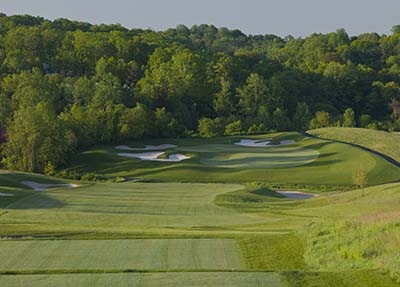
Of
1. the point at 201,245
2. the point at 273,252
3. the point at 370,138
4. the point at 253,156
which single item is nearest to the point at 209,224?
the point at 201,245

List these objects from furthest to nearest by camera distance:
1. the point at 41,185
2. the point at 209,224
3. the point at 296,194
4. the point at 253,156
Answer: the point at 253,156
the point at 296,194
the point at 41,185
the point at 209,224

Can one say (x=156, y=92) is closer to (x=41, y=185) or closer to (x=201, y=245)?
(x=41, y=185)

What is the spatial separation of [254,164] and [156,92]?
46.7 m

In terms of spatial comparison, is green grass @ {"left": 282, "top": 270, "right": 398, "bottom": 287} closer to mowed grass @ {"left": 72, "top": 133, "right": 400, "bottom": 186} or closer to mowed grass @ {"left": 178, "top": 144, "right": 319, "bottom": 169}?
mowed grass @ {"left": 72, "top": 133, "right": 400, "bottom": 186}

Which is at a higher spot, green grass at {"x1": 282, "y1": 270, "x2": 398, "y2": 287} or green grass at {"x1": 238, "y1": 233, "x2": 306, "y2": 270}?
green grass at {"x1": 282, "y1": 270, "x2": 398, "y2": 287}

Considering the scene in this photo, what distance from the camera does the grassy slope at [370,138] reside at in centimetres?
5716

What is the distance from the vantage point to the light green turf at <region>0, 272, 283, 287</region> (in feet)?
38.8

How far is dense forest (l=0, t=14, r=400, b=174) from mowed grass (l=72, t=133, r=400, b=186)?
600cm

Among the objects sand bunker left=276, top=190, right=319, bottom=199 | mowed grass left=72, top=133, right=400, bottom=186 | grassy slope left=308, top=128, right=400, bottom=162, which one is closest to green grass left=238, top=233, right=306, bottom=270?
sand bunker left=276, top=190, right=319, bottom=199

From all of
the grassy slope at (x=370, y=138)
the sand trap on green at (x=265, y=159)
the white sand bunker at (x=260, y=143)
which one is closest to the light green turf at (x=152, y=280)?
the sand trap on green at (x=265, y=159)

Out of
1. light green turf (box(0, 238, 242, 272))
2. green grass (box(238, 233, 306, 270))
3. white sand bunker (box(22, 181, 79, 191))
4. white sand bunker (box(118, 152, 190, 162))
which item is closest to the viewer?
light green turf (box(0, 238, 242, 272))

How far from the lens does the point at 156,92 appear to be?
98.7 meters

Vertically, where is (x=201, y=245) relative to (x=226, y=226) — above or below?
above

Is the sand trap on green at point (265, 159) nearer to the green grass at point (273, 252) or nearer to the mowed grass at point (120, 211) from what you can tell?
the mowed grass at point (120, 211)
